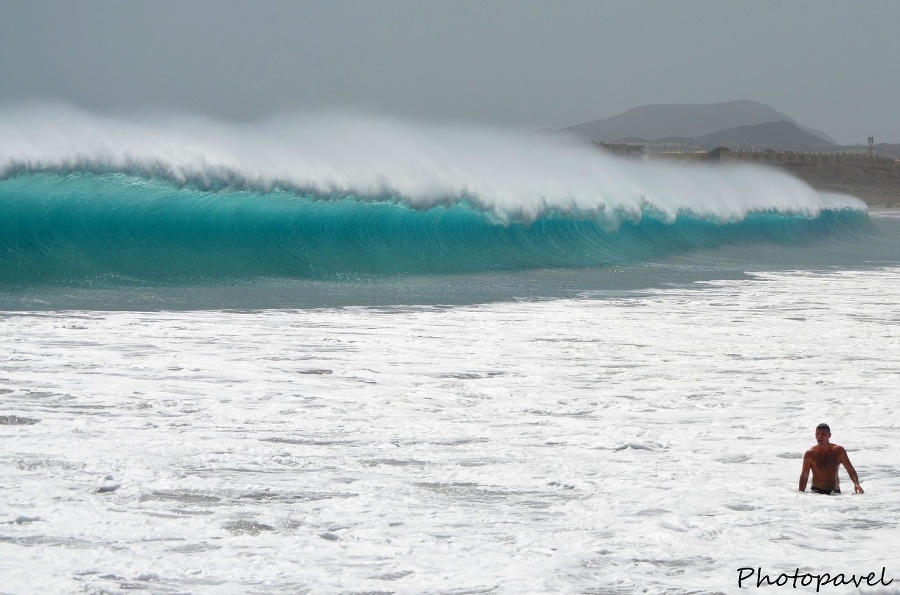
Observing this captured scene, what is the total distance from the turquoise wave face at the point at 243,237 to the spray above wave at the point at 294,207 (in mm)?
32

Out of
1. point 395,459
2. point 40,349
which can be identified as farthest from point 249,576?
point 40,349

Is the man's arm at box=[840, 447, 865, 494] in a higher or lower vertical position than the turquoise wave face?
lower

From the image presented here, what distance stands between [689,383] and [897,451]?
1.89 meters

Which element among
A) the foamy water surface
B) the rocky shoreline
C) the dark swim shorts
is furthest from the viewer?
the rocky shoreline

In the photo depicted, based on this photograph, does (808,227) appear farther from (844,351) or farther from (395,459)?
(395,459)

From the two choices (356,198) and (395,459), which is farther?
(356,198)

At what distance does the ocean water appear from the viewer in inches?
152

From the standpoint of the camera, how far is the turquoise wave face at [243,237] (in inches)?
541

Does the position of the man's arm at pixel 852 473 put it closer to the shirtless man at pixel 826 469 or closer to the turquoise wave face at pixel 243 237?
the shirtless man at pixel 826 469

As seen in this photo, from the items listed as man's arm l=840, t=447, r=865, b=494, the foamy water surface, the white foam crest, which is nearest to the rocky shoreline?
the white foam crest

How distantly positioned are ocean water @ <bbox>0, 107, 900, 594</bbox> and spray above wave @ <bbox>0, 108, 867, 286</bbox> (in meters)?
0.07

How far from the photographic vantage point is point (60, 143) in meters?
16.0

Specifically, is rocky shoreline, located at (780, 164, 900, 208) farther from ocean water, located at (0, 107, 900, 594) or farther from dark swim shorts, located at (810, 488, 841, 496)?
dark swim shorts, located at (810, 488, 841, 496)

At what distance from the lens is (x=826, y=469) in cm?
461
